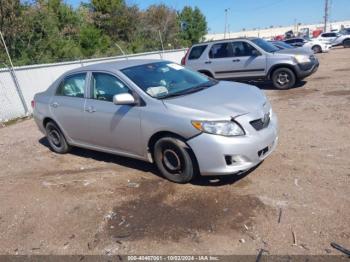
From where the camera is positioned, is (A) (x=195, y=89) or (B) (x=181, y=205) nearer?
(B) (x=181, y=205)

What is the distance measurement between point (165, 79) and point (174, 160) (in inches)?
51.2

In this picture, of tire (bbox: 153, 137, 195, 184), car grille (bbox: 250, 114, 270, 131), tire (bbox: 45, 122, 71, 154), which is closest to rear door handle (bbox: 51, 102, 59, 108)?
tire (bbox: 45, 122, 71, 154)

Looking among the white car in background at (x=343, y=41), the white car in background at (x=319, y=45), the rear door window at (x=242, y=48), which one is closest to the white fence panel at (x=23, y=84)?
the rear door window at (x=242, y=48)

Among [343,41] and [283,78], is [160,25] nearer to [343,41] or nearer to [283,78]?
[343,41]

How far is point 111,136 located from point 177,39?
31.9 meters

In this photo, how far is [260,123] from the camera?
4391 millimetres

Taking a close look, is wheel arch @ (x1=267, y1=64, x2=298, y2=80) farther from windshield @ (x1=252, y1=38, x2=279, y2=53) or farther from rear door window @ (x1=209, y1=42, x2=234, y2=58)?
rear door window @ (x1=209, y1=42, x2=234, y2=58)

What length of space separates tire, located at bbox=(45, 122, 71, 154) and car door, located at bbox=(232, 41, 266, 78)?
6.85 metres

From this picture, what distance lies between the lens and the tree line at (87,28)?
58.2 ft

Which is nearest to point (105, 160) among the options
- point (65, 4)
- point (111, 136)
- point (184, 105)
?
point (111, 136)

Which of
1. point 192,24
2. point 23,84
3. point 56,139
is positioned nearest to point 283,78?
point 56,139

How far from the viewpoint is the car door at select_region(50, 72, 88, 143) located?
569 cm

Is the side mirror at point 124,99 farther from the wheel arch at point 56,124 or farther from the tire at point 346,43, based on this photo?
the tire at point 346,43

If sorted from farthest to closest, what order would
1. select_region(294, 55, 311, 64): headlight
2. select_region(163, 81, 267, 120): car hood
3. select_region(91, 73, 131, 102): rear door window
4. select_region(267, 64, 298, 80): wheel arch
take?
select_region(267, 64, 298, 80): wheel arch → select_region(294, 55, 311, 64): headlight → select_region(91, 73, 131, 102): rear door window → select_region(163, 81, 267, 120): car hood
